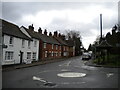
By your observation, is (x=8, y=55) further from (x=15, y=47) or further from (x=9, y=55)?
(x=15, y=47)

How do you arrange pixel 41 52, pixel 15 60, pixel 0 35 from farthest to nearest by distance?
pixel 41 52
pixel 15 60
pixel 0 35

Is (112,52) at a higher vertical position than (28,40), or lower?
lower

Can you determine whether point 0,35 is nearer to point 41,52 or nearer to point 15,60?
point 15,60

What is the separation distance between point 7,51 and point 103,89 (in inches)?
843

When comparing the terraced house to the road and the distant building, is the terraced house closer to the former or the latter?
the distant building

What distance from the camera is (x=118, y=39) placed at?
37.3 metres

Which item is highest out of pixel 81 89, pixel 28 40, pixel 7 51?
pixel 28 40

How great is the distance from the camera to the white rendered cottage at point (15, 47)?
27.5m

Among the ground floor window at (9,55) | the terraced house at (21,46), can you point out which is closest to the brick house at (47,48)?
the terraced house at (21,46)

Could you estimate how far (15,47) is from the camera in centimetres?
3047

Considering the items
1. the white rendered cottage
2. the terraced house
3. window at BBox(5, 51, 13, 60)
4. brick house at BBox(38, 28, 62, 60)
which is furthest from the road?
brick house at BBox(38, 28, 62, 60)

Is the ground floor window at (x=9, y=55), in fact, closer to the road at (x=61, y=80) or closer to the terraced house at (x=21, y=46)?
the terraced house at (x=21, y=46)

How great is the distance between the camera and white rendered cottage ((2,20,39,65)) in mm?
27531

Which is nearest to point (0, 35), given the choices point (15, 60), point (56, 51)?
point (15, 60)
